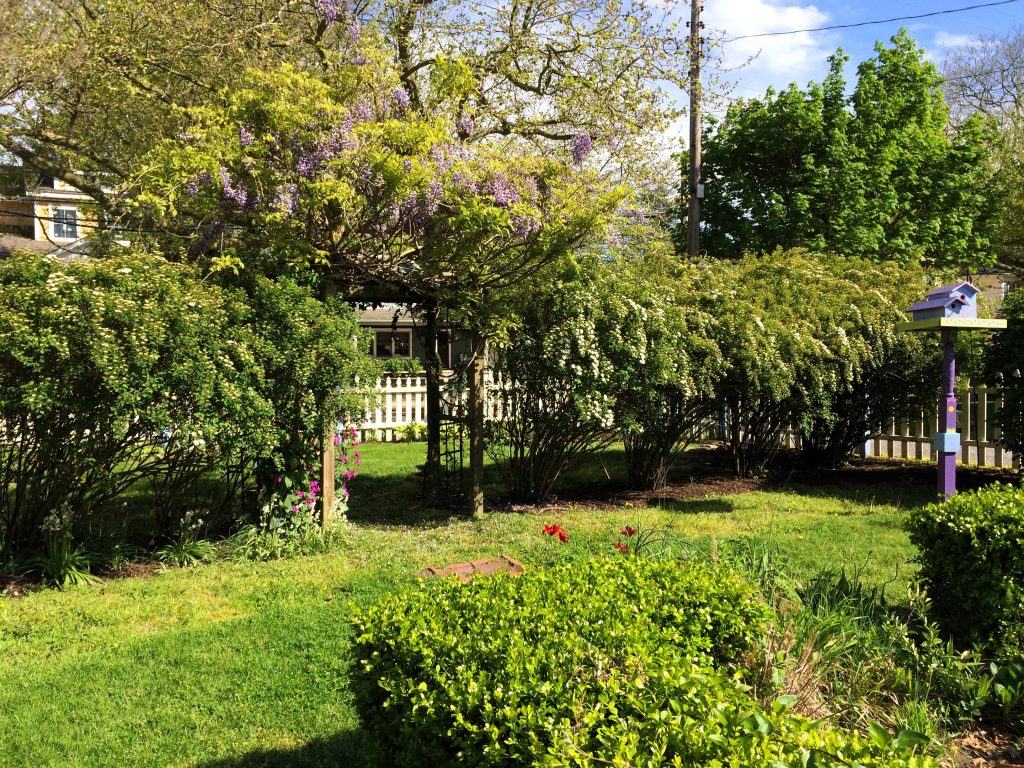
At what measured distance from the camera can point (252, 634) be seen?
4.38 m

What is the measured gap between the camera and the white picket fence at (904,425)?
10.3m

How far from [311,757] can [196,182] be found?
4.26 metres

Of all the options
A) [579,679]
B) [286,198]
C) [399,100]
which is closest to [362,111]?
[399,100]

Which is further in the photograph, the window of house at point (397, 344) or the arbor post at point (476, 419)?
the window of house at point (397, 344)

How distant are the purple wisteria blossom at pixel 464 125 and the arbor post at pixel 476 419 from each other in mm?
2030

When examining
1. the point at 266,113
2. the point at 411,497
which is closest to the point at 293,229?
the point at 266,113

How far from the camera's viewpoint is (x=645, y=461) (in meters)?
9.26

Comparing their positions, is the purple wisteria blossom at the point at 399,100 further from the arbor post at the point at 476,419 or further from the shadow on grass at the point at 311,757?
the shadow on grass at the point at 311,757

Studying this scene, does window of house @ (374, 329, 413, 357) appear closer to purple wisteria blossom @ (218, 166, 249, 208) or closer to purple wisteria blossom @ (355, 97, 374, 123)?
purple wisteria blossom @ (355, 97, 374, 123)

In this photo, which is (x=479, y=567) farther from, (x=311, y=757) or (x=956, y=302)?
(x=956, y=302)

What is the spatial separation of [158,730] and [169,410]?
8.06ft

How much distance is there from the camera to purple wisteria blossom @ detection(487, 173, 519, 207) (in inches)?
251

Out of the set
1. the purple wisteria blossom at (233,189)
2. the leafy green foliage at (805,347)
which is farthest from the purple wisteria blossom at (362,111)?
the leafy green foliage at (805,347)

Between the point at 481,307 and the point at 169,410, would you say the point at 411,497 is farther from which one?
the point at 169,410
